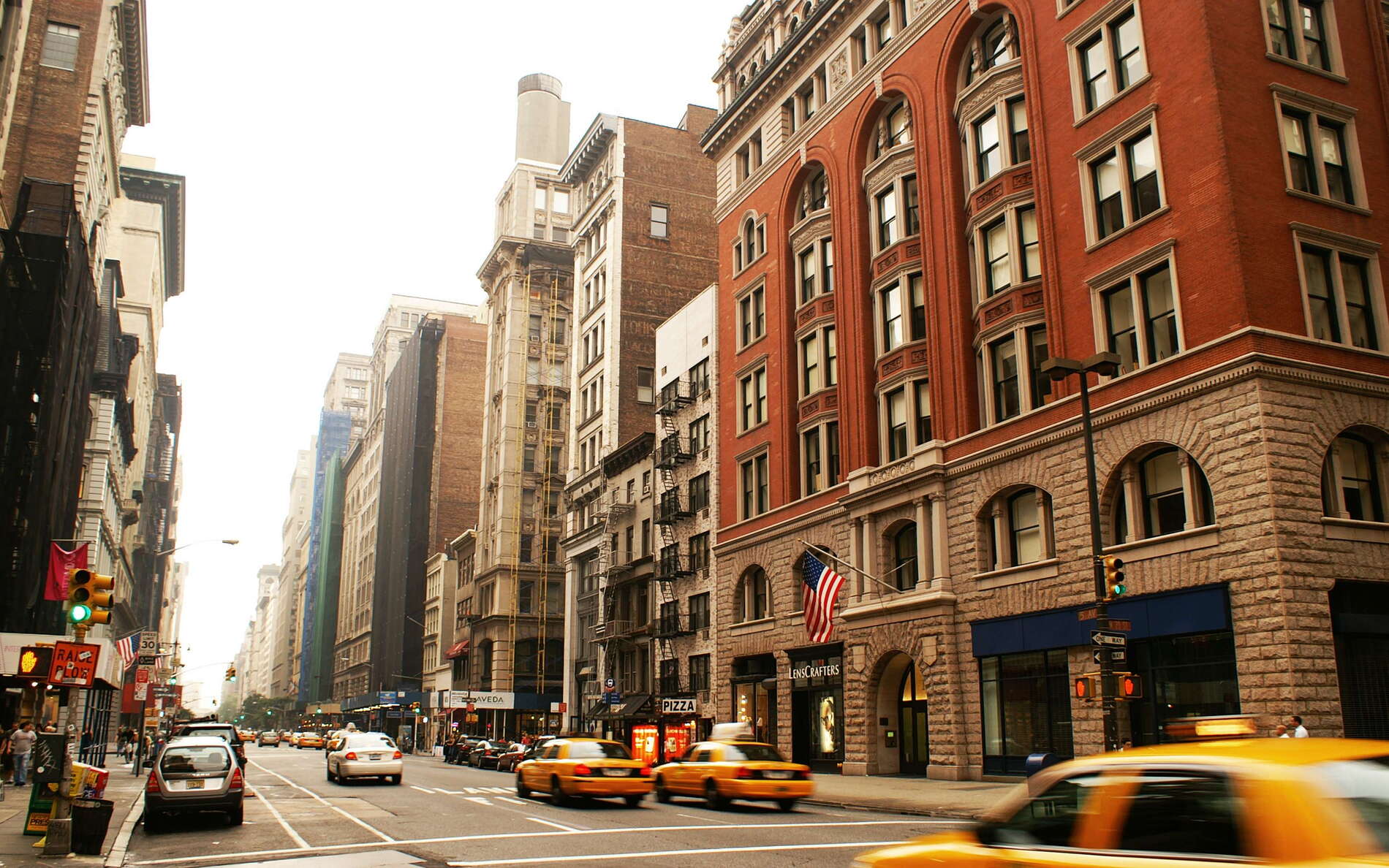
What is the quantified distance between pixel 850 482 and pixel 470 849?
24451 millimetres

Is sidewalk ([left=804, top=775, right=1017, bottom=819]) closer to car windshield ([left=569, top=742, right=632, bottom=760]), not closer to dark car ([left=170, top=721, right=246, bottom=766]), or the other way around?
car windshield ([left=569, top=742, right=632, bottom=760])

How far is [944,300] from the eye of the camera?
34938 mm

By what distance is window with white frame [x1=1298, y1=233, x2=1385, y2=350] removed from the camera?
84.7 feet

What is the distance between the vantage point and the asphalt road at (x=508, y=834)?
14.9 m

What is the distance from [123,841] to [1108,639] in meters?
17.2

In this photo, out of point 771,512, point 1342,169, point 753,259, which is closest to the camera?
point 1342,169

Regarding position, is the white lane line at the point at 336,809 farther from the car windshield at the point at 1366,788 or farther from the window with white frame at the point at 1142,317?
the window with white frame at the point at 1142,317

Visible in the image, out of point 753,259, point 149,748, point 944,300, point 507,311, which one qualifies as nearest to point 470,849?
point 944,300

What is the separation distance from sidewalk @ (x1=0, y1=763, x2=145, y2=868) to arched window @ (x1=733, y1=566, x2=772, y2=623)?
22.7 metres

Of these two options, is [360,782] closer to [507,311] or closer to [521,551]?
[521,551]

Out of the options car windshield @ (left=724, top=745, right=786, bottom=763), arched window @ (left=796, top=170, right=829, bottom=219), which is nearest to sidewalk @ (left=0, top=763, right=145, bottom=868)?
car windshield @ (left=724, top=745, right=786, bottom=763)

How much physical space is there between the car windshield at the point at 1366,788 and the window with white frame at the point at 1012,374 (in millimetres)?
26009

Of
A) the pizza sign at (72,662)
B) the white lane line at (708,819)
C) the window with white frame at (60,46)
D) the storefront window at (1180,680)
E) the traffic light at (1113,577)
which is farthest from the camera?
the window with white frame at (60,46)

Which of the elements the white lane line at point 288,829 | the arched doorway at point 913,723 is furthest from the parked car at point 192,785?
Result: the arched doorway at point 913,723
